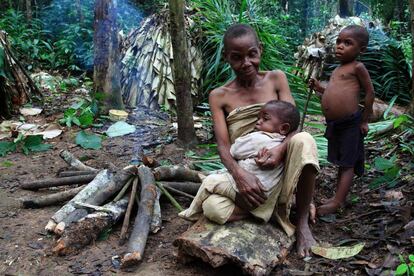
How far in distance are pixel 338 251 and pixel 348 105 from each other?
1.10 metres

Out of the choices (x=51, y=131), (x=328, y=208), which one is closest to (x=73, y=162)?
(x=51, y=131)

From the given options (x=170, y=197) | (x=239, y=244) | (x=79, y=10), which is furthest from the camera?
(x=79, y=10)

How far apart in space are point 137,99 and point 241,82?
394cm

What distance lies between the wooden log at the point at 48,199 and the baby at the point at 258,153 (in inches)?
46.2

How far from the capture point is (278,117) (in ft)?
8.43

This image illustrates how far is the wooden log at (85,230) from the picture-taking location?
8.64 feet

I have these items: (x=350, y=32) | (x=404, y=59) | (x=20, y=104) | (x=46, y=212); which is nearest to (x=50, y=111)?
(x=20, y=104)

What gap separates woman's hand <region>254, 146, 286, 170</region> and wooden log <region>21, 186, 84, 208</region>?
158cm

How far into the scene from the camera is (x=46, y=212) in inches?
127

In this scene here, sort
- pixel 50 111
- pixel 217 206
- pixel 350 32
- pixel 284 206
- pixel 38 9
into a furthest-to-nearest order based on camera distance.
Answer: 1. pixel 38 9
2. pixel 50 111
3. pixel 350 32
4. pixel 284 206
5. pixel 217 206

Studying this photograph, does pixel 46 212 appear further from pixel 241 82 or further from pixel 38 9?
pixel 38 9

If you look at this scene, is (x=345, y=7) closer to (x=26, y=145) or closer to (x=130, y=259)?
(x=26, y=145)

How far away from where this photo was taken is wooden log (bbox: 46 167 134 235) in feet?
9.45

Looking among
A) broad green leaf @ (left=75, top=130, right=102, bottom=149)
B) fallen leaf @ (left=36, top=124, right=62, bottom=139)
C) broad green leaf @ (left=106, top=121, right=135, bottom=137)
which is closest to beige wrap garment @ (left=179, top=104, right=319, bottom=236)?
broad green leaf @ (left=75, top=130, right=102, bottom=149)
